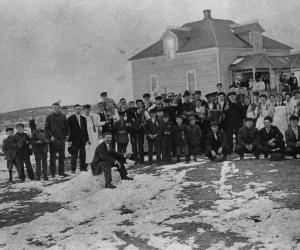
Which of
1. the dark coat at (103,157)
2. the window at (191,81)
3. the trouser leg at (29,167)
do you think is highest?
the window at (191,81)

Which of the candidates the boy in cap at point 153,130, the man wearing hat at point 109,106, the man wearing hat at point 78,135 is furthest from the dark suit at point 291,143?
the man wearing hat at point 78,135

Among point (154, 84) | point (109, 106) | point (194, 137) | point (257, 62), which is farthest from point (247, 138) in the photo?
point (154, 84)

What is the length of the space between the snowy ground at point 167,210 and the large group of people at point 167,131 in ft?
2.90

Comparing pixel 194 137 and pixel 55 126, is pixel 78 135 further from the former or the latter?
pixel 194 137

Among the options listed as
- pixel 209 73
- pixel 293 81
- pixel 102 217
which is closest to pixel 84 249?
pixel 102 217

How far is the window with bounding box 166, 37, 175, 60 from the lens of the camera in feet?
102

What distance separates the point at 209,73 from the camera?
29.2m

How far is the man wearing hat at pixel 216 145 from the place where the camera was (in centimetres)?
1115

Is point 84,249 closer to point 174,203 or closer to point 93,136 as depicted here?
point 174,203

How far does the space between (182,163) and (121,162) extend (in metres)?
2.14

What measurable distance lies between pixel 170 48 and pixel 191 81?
289 cm

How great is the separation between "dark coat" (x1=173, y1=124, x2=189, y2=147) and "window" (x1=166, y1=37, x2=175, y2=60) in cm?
1993

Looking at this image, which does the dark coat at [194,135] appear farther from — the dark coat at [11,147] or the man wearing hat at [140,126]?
the dark coat at [11,147]

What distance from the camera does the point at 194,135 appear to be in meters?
11.7
